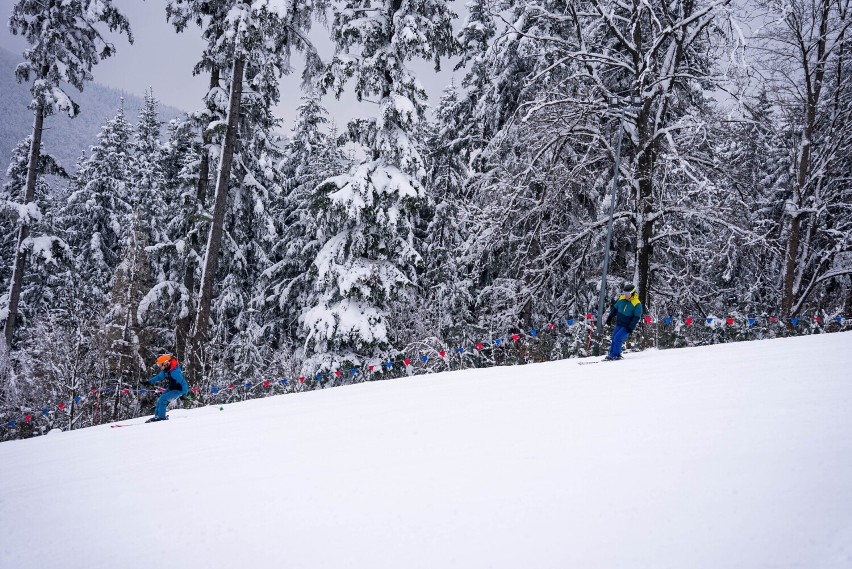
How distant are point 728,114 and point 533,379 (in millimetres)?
7854

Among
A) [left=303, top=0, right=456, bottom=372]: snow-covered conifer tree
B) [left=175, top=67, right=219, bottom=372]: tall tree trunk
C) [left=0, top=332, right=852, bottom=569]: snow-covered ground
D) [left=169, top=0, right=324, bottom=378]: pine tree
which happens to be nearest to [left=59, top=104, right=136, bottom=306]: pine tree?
[left=175, top=67, right=219, bottom=372]: tall tree trunk

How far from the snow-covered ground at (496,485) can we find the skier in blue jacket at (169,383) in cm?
262

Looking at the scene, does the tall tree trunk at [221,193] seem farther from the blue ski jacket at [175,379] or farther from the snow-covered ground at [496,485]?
the snow-covered ground at [496,485]

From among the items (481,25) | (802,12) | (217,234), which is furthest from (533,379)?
(481,25)

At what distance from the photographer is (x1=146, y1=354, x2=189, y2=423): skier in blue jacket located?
29.3 ft

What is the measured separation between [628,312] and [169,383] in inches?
336

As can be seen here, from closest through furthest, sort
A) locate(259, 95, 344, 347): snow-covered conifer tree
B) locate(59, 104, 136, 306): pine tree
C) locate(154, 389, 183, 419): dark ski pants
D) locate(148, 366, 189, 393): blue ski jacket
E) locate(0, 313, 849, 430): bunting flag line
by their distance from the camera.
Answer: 1. locate(154, 389, 183, 419): dark ski pants
2. locate(148, 366, 189, 393): blue ski jacket
3. locate(0, 313, 849, 430): bunting flag line
4. locate(259, 95, 344, 347): snow-covered conifer tree
5. locate(59, 104, 136, 306): pine tree

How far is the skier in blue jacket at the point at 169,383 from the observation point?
892 cm

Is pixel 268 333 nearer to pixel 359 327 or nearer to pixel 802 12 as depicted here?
pixel 359 327

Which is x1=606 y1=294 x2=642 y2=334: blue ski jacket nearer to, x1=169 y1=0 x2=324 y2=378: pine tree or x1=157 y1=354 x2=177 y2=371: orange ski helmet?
x1=157 y1=354 x2=177 y2=371: orange ski helmet

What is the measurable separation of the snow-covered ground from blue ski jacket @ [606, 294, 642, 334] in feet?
6.15

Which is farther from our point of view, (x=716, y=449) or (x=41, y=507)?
(x=41, y=507)

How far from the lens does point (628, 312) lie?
26.6 ft

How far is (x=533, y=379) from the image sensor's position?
707 cm
